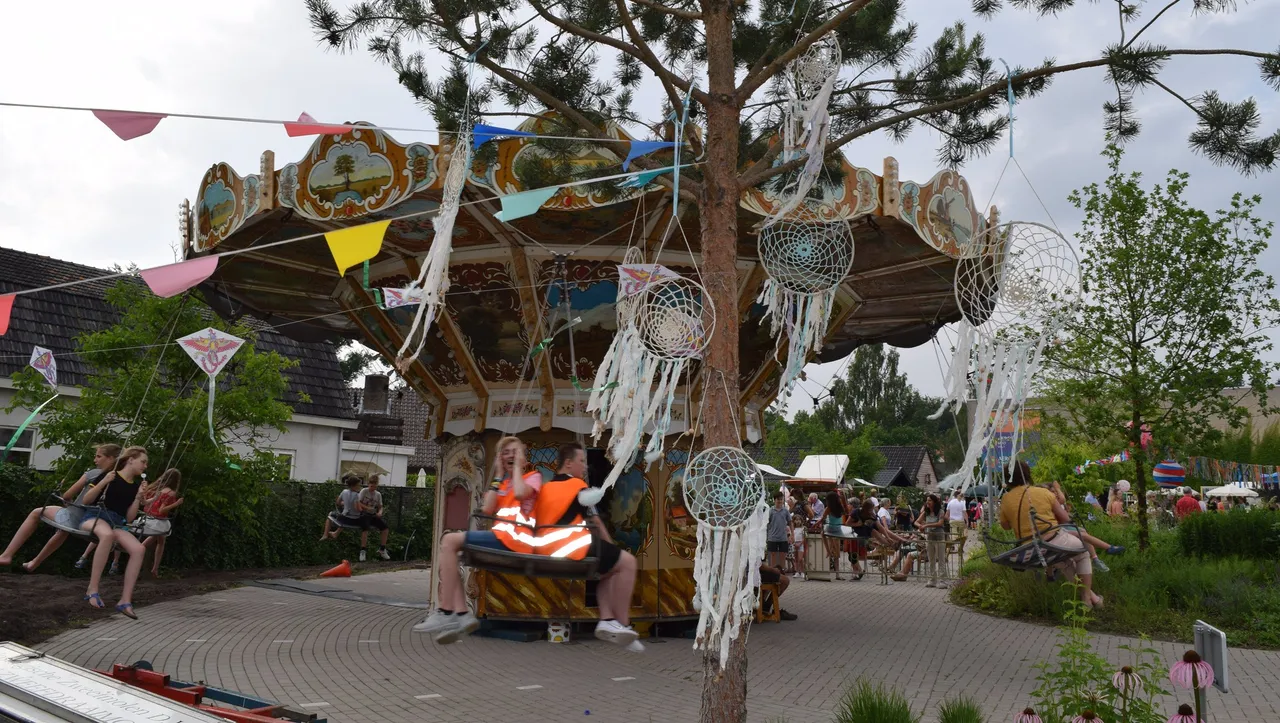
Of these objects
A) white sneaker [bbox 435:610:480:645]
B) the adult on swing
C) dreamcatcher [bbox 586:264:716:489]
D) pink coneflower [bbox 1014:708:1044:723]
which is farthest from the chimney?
pink coneflower [bbox 1014:708:1044:723]

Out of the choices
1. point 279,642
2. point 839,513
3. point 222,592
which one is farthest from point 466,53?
point 839,513

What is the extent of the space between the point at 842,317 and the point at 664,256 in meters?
2.81

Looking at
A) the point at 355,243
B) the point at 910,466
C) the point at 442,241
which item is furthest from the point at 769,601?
the point at 910,466

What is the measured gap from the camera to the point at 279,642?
11.5m

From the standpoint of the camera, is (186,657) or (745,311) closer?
(186,657)

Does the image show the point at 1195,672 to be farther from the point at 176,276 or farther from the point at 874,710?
the point at 176,276

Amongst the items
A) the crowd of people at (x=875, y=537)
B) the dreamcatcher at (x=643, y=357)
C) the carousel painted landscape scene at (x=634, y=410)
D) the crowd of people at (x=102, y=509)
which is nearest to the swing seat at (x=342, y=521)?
the carousel painted landscape scene at (x=634, y=410)

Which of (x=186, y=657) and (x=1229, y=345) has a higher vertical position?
(x=1229, y=345)

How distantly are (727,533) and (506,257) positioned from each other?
6.28 meters

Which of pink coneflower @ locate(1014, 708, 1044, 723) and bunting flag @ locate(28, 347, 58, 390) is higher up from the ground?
bunting flag @ locate(28, 347, 58, 390)

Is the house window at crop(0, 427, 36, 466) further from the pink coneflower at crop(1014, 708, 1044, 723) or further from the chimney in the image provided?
the pink coneflower at crop(1014, 708, 1044, 723)

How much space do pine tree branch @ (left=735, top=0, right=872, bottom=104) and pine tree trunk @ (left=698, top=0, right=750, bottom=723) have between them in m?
0.12

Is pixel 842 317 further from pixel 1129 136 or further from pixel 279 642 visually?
pixel 279 642

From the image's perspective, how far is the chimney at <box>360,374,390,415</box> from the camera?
3466cm
